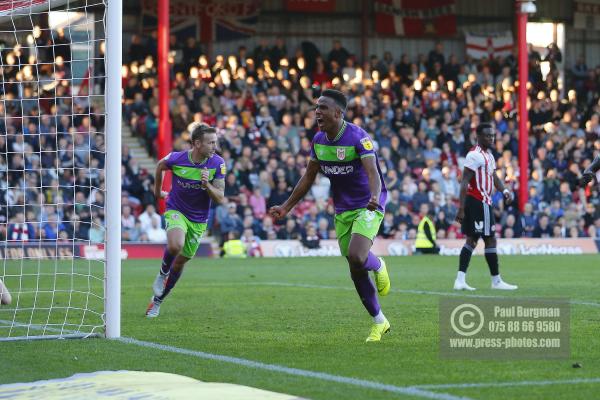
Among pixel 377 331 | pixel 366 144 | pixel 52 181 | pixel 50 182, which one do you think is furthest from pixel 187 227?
pixel 50 182

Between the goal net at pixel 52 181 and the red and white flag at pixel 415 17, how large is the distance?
10.8 metres

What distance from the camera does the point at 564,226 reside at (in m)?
30.6

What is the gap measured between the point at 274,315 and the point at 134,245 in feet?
45.4

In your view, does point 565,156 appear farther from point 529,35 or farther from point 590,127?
point 529,35

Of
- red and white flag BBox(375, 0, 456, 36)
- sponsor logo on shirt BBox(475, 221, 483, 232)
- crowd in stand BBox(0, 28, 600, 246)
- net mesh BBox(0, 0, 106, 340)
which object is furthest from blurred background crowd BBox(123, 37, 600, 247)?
sponsor logo on shirt BBox(475, 221, 483, 232)

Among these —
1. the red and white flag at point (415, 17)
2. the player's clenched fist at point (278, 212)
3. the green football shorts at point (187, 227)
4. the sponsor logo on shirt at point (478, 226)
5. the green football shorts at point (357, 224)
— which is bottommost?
the sponsor logo on shirt at point (478, 226)

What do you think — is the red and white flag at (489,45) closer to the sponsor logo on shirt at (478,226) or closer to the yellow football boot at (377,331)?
the sponsor logo on shirt at (478,226)

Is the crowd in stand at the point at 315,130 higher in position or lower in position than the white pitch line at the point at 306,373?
higher

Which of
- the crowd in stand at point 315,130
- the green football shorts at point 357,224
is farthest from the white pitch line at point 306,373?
the crowd in stand at point 315,130

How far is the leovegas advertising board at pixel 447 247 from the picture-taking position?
2761 centimetres

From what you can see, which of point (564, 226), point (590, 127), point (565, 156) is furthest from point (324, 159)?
point (590, 127)

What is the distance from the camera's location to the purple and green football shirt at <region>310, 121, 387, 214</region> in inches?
390

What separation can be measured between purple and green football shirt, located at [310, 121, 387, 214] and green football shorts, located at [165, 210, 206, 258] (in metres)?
3.05

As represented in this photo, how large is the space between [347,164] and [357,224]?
0.51m
